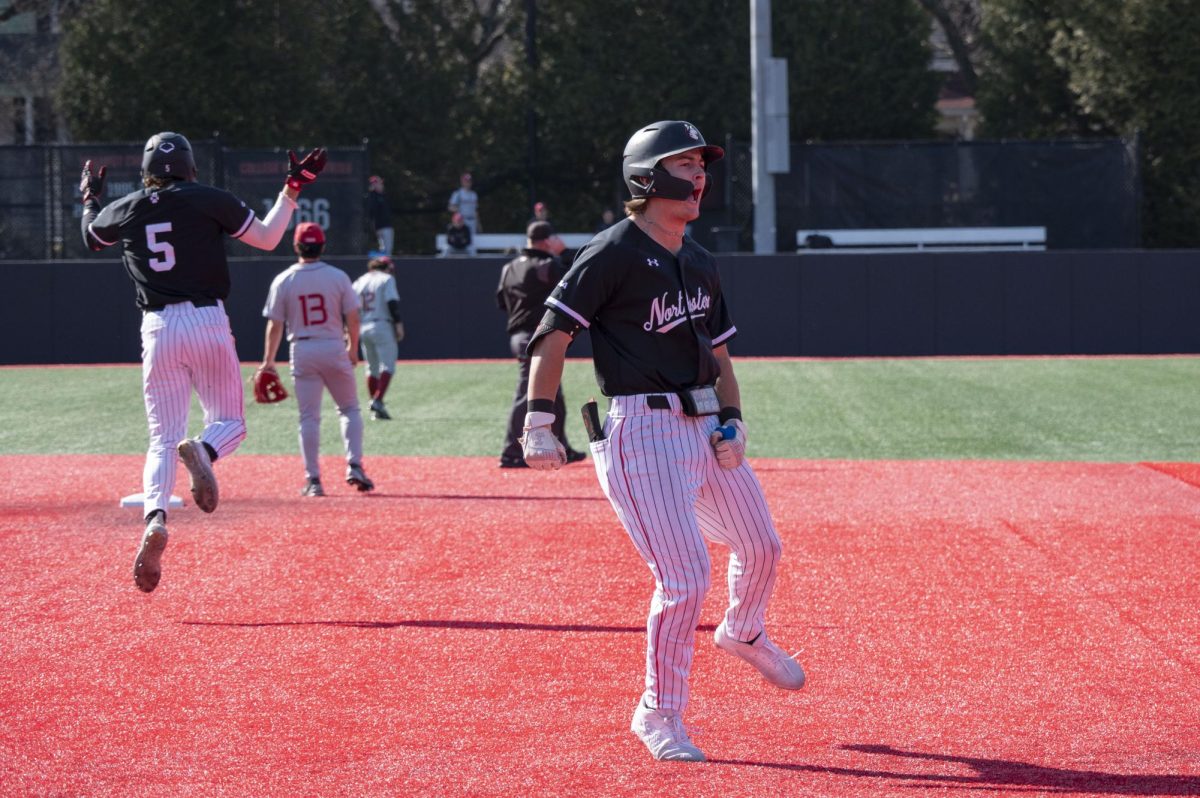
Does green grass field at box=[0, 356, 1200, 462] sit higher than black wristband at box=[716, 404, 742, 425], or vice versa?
black wristband at box=[716, 404, 742, 425]

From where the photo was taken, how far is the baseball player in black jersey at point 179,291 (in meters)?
7.34

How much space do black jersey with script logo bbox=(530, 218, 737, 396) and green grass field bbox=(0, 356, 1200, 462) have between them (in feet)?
28.8

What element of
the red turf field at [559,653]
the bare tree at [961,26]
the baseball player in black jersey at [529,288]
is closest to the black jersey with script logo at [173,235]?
the red turf field at [559,653]

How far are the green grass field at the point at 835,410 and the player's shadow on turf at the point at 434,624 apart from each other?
7.00m

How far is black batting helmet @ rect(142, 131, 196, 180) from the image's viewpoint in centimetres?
740

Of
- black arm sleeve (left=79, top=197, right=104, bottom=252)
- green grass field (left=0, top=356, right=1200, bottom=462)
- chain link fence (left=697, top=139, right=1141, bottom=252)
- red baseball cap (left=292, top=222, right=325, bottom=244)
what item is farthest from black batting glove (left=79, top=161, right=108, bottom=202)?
chain link fence (left=697, top=139, right=1141, bottom=252)

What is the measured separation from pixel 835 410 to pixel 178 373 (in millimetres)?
11177

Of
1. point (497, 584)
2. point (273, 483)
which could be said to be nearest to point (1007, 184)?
point (273, 483)

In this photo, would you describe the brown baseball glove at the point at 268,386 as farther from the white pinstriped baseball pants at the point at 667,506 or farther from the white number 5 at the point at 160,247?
the white pinstriped baseball pants at the point at 667,506

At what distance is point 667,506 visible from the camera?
503cm

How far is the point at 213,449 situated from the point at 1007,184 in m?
22.5

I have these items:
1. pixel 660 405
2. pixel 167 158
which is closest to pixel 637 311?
pixel 660 405

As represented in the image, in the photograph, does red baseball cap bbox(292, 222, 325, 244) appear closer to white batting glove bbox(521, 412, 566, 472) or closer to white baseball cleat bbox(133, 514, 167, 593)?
white baseball cleat bbox(133, 514, 167, 593)

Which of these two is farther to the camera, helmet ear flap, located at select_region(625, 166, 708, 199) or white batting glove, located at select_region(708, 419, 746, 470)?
white batting glove, located at select_region(708, 419, 746, 470)
